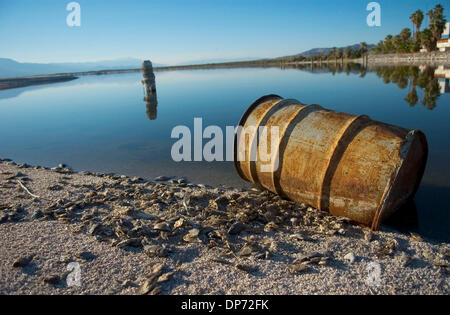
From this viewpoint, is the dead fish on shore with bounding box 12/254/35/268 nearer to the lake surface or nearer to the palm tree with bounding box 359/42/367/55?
the lake surface

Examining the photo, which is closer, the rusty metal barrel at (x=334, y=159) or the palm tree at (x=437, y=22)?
the rusty metal barrel at (x=334, y=159)

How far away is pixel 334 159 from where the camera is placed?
4484 mm

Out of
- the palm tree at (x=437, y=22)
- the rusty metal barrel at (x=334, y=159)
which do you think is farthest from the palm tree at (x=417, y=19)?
Result: the rusty metal barrel at (x=334, y=159)

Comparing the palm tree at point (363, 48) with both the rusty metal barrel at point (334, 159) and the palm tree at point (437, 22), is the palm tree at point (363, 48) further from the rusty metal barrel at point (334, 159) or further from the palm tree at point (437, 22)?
the rusty metal barrel at point (334, 159)

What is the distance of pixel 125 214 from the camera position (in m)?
5.12

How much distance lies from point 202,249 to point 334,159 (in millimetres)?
2368

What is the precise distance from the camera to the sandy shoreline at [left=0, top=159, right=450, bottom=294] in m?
3.32

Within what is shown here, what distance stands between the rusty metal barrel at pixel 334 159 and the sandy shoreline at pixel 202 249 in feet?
1.22

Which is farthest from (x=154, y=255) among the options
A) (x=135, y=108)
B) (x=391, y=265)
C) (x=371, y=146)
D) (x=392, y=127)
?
(x=135, y=108)
